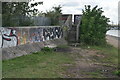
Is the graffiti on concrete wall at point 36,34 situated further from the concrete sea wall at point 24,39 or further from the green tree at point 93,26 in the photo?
the green tree at point 93,26

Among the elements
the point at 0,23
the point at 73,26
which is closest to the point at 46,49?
the point at 0,23

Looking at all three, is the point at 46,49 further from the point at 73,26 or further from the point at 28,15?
the point at 73,26

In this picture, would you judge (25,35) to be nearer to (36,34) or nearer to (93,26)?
(36,34)

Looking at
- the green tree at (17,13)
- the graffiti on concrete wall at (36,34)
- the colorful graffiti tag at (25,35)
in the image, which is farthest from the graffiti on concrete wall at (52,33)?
the green tree at (17,13)

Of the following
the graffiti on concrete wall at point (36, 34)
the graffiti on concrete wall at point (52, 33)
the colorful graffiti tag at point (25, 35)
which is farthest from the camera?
the graffiti on concrete wall at point (52, 33)

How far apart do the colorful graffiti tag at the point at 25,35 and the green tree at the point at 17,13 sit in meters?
0.74

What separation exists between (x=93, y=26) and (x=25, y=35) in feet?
31.6

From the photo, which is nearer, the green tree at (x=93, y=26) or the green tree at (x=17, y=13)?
the green tree at (x=17, y=13)

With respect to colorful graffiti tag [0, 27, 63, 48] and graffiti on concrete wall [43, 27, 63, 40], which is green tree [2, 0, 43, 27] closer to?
colorful graffiti tag [0, 27, 63, 48]

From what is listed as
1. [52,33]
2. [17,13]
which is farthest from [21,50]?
[52,33]

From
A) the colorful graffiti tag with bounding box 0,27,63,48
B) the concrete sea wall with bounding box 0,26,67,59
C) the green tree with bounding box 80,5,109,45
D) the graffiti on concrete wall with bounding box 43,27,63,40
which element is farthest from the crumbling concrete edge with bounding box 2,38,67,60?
the green tree with bounding box 80,5,109,45

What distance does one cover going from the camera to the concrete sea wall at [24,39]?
42.1ft

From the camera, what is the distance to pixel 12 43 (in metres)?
13.8

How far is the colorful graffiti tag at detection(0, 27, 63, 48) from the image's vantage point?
42.6 feet
